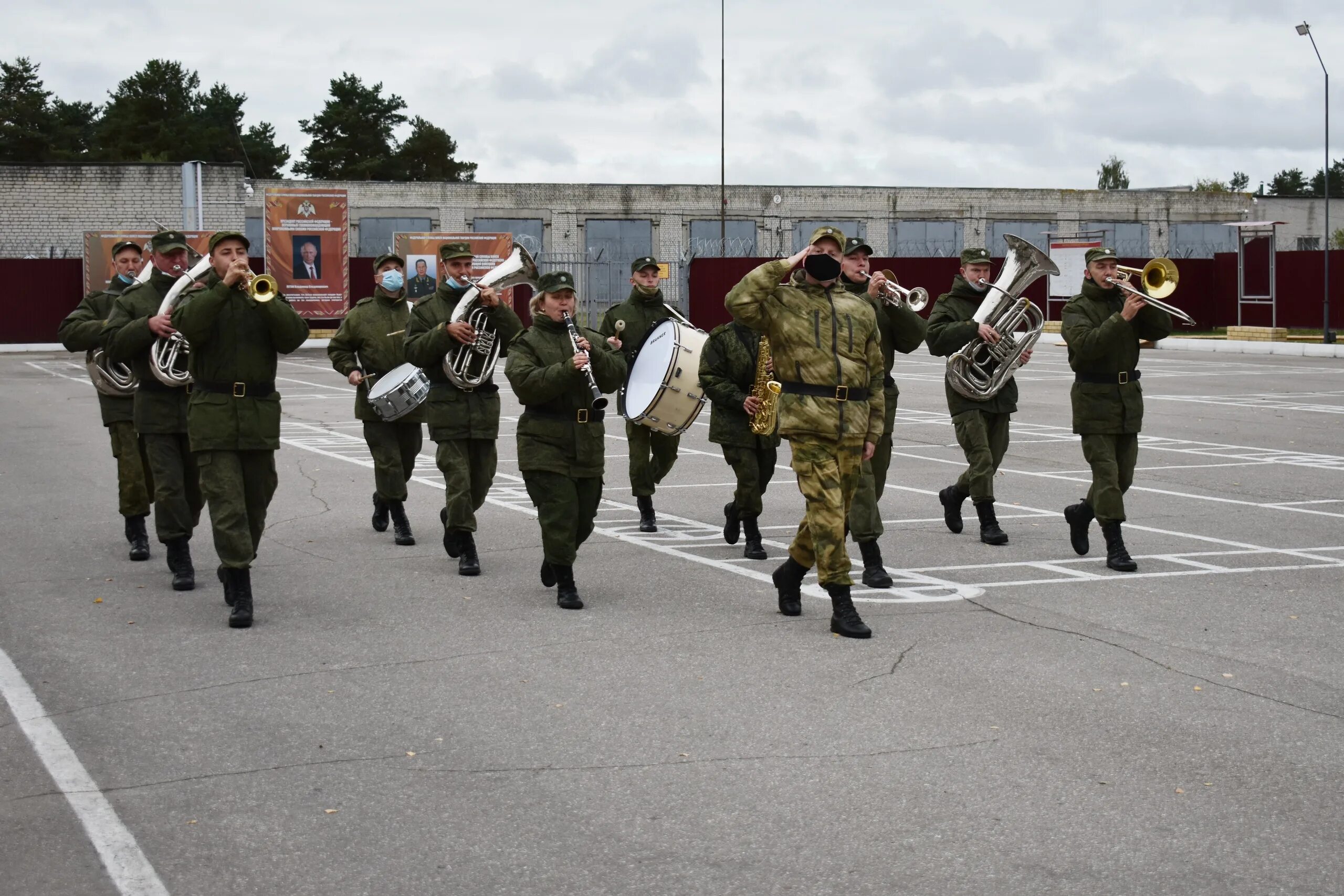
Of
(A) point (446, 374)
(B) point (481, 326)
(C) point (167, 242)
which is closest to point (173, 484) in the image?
(C) point (167, 242)

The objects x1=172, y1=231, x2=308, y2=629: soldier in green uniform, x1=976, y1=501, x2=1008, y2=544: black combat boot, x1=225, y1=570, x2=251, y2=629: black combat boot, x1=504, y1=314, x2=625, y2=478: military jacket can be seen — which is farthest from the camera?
x1=976, y1=501, x2=1008, y2=544: black combat boot

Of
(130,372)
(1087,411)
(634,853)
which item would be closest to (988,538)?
(1087,411)

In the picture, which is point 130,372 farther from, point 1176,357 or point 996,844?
point 1176,357

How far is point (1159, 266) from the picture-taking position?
384 inches

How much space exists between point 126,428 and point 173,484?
1080 mm

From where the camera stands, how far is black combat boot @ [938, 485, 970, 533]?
11312mm

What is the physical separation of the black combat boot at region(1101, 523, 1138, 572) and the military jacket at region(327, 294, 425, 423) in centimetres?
501

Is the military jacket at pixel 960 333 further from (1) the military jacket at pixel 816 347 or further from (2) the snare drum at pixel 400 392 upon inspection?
(2) the snare drum at pixel 400 392

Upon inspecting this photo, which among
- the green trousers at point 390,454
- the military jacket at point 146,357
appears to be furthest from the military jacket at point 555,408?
the green trousers at point 390,454

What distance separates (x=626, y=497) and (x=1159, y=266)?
5.38 meters

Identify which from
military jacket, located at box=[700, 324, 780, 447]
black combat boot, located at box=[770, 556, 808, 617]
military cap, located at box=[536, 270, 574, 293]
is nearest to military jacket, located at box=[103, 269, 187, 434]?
military cap, located at box=[536, 270, 574, 293]

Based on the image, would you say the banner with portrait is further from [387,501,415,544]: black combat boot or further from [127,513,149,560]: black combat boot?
[127,513,149,560]: black combat boot

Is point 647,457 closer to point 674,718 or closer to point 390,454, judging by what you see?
point 390,454

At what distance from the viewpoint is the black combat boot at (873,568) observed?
927cm
